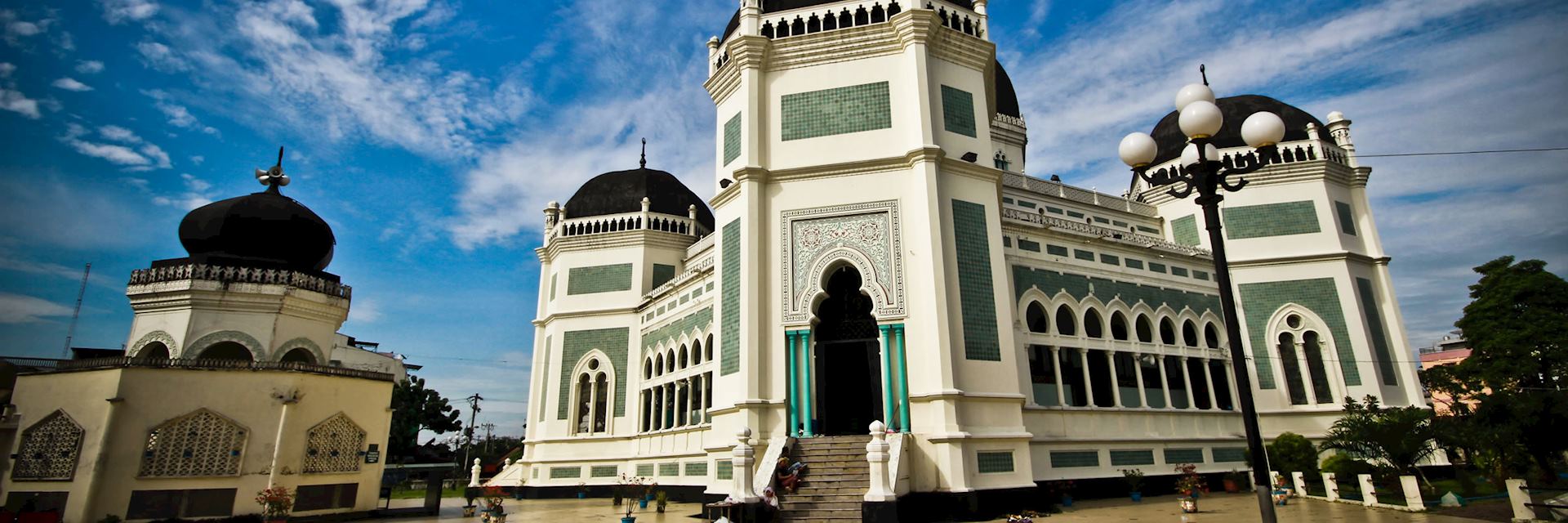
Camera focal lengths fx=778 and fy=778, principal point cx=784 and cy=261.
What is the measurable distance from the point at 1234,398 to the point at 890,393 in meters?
11.3

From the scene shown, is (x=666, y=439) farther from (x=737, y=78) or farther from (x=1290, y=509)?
(x=1290, y=509)

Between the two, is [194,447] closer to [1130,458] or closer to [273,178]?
[273,178]

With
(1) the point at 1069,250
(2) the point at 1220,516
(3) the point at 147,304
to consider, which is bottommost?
(2) the point at 1220,516

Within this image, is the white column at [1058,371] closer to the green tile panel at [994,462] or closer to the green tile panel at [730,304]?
the green tile panel at [994,462]

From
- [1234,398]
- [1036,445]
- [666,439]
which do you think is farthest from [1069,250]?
[666,439]

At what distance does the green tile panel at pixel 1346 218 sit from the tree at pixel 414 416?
39.4m

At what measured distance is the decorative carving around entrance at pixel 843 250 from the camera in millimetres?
14195

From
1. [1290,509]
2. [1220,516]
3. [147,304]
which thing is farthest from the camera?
[147,304]

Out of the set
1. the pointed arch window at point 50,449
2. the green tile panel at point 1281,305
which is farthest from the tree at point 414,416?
the green tile panel at point 1281,305

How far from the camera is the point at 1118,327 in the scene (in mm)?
18750

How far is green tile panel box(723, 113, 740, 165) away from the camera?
1631 centimetres

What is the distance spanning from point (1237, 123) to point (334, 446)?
24.5 metres

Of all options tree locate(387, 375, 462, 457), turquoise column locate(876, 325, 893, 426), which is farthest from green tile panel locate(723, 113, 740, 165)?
tree locate(387, 375, 462, 457)

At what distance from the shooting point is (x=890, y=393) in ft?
45.4
